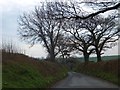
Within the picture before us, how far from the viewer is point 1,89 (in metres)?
17.1

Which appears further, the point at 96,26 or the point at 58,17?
the point at 96,26

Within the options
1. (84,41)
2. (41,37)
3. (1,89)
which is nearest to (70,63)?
(41,37)

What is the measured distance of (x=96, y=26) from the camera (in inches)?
2338

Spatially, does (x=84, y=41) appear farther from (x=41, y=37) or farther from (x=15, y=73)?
(x=15, y=73)

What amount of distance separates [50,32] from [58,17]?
49.9 metres

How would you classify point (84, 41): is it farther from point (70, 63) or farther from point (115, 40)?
point (70, 63)

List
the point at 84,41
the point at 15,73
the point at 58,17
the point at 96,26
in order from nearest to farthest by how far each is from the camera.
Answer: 1. the point at 15,73
2. the point at 58,17
3. the point at 96,26
4. the point at 84,41

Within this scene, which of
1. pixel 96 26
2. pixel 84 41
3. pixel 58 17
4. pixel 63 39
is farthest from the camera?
pixel 63 39

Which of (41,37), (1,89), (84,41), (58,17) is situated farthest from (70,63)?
(1,89)

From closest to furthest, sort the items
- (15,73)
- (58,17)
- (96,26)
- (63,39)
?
(15,73)
(58,17)
(96,26)
(63,39)

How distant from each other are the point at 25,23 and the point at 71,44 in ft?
44.9

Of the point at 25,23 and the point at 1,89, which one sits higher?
the point at 25,23

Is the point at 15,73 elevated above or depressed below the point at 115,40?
below

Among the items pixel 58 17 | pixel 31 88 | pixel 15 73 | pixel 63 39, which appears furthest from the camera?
pixel 63 39
